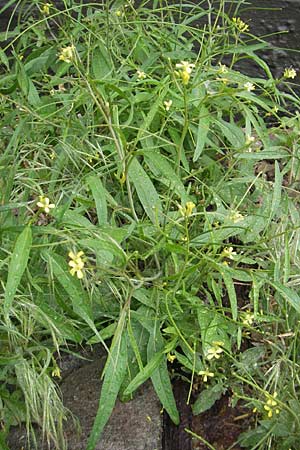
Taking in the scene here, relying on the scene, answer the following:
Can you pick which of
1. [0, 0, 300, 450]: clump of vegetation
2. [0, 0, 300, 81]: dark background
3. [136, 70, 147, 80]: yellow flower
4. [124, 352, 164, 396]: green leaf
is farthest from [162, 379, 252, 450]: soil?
[0, 0, 300, 81]: dark background

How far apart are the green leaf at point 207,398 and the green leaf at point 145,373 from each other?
0.18 meters

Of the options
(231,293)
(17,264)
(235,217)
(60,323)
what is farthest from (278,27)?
(17,264)

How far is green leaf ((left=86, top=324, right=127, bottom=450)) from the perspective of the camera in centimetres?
143

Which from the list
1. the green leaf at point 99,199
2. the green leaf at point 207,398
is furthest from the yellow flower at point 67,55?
the green leaf at point 207,398

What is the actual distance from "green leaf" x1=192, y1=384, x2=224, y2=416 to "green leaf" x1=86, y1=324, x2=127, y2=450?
0.25 metres

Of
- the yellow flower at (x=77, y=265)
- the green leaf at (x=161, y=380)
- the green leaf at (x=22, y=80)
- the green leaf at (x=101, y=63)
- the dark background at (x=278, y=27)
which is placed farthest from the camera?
the dark background at (x=278, y=27)

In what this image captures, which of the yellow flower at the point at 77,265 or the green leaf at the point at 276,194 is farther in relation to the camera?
the green leaf at the point at 276,194

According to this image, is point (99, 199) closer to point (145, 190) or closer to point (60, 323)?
point (145, 190)

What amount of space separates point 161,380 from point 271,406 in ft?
0.70

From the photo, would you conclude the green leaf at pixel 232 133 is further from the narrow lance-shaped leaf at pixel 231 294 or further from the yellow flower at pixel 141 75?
the narrow lance-shaped leaf at pixel 231 294

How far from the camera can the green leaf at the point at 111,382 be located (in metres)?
1.43

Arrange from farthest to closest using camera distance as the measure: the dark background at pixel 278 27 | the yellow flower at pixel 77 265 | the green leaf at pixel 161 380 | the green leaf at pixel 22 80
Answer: the dark background at pixel 278 27
the green leaf at pixel 22 80
the green leaf at pixel 161 380
the yellow flower at pixel 77 265

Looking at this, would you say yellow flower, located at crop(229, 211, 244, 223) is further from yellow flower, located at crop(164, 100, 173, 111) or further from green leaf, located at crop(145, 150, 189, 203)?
yellow flower, located at crop(164, 100, 173, 111)

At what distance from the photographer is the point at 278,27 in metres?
2.78
